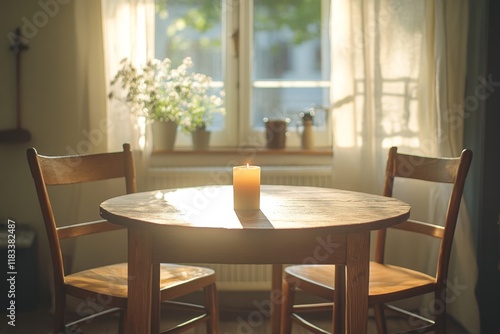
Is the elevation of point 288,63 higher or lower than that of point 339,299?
higher

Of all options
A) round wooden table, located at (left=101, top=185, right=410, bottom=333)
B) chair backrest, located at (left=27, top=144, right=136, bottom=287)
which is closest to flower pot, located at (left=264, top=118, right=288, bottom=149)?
chair backrest, located at (left=27, top=144, right=136, bottom=287)

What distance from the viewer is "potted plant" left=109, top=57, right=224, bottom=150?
9.95ft

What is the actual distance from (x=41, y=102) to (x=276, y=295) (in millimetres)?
1564

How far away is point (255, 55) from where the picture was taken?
3398 mm

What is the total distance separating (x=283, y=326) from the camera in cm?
239

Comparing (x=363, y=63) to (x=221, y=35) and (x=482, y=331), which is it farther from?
(x=482, y=331)

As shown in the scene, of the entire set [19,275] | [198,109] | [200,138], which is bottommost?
[19,275]

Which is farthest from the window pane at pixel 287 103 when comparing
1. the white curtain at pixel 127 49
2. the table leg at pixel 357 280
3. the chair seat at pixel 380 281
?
the table leg at pixel 357 280

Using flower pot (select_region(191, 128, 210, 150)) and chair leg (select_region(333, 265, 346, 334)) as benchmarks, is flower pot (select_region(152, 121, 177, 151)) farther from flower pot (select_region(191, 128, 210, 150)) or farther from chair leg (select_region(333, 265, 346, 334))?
chair leg (select_region(333, 265, 346, 334))

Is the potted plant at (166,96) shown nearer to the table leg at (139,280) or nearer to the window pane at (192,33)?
the window pane at (192,33)

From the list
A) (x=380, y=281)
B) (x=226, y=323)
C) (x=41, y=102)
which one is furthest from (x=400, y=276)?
(x=41, y=102)

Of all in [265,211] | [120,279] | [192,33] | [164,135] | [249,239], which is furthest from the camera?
[192,33]

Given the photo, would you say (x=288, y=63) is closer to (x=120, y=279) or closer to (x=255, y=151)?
(x=255, y=151)

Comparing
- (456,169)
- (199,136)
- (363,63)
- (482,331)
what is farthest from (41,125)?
(482,331)
